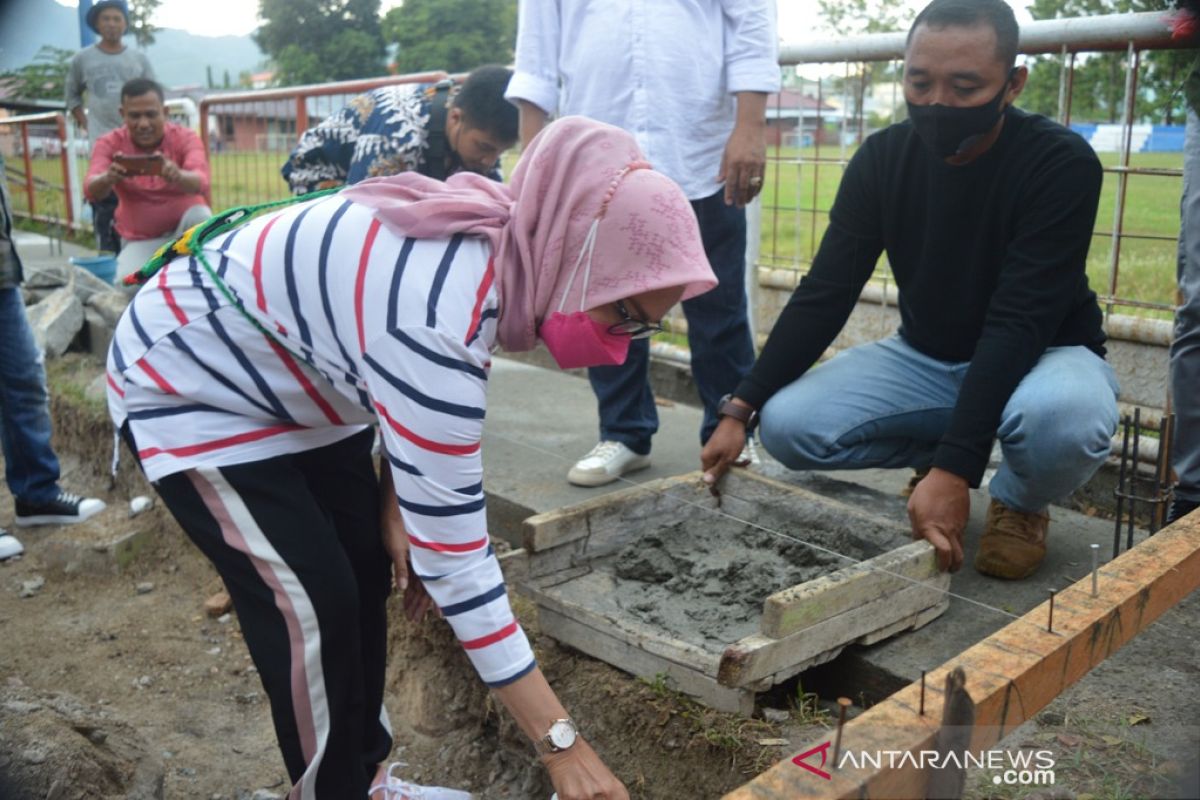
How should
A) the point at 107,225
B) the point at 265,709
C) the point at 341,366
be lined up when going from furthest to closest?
the point at 107,225
the point at 265,709
the point at 341,366

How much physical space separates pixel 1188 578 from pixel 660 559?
131cm

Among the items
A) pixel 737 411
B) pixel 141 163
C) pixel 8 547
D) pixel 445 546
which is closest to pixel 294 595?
pixel 445 546

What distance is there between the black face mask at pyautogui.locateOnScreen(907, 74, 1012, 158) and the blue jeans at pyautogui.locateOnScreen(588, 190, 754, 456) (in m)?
0.88

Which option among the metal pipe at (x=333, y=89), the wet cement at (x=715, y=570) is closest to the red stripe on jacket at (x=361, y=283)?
the wet cement at (x=715, y=570)

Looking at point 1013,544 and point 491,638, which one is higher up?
point 491,638

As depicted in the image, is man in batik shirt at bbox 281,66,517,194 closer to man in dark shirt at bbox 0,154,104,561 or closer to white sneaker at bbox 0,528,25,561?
man in dark shirt at bbox 0,154,104,561

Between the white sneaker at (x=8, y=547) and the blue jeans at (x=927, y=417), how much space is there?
301 centimetres

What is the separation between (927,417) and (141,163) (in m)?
4.42

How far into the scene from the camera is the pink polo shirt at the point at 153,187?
19.5 feet

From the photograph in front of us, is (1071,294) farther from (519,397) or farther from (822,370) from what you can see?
(519,397)

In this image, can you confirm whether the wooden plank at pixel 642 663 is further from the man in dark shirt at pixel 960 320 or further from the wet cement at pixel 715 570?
the man in dark shirt at pixel 960 320

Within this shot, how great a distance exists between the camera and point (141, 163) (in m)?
5.81

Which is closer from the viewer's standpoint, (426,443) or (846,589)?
(426,443)

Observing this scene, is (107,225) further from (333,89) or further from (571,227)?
(571,227)
